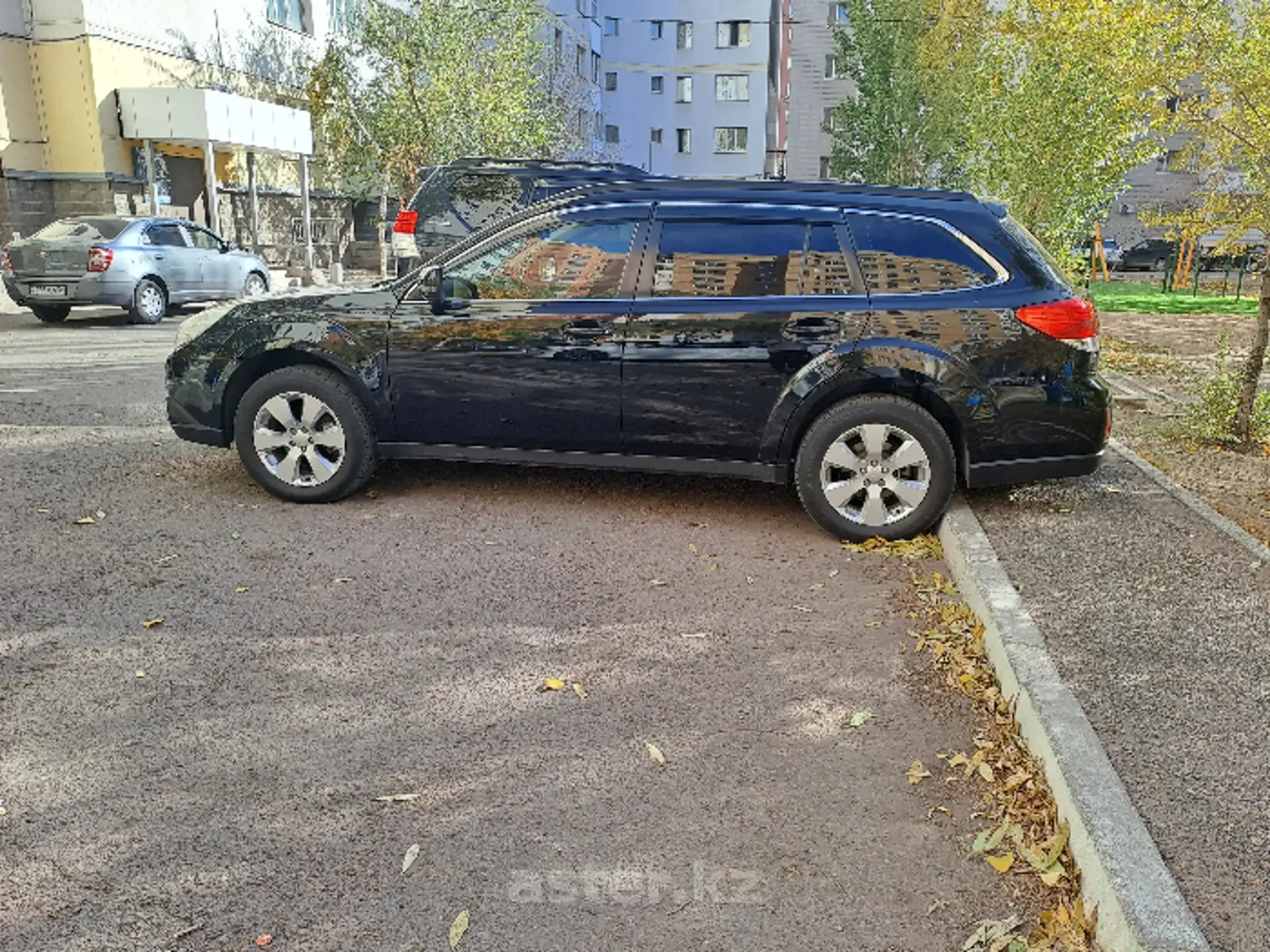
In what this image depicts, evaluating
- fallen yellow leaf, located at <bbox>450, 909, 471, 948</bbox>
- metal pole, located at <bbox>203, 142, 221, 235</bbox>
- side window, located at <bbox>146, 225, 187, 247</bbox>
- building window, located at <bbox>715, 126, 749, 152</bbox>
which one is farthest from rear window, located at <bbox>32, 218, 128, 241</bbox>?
building window, located at <bbox>715, 126, 749, 152</bbox>

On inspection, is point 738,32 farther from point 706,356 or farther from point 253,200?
point 706,356

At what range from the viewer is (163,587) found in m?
4.87

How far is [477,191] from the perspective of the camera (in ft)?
37.2

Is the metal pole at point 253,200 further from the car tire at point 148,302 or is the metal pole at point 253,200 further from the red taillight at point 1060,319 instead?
the red taillight at point 1060,319

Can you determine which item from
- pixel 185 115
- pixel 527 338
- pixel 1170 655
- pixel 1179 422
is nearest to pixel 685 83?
pixel 185 115

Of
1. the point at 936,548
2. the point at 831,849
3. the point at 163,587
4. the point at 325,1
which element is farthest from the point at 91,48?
the point at 831,849

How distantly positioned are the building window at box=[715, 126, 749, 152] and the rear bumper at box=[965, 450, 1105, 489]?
55.5 metres

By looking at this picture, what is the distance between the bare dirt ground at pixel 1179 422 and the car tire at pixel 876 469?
1910mm

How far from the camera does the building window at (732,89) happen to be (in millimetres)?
57500

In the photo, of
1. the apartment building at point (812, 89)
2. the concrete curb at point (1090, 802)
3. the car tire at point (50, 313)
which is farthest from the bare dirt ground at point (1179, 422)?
the apartment building at point (812, 89)

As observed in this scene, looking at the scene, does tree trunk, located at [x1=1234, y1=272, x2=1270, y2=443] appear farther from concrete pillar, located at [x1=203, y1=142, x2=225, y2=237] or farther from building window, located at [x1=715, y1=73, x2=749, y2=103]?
building window, located at [x1=715, y1=73, x2=749, y2=103]

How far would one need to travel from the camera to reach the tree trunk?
7.60m

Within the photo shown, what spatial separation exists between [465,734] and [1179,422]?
728cm

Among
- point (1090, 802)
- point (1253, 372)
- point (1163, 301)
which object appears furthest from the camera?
point (1163, 301)
